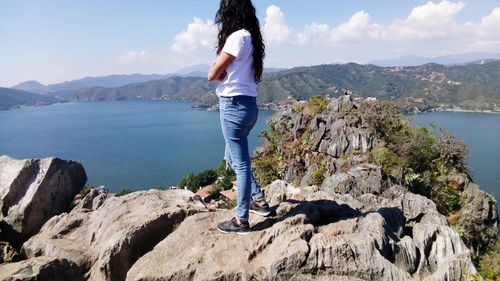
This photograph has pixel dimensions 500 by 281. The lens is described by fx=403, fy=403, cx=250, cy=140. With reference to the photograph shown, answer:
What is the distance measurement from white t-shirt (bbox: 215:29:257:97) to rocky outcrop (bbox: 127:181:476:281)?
1.60 meters

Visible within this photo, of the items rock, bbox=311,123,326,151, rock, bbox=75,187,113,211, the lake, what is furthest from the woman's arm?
the lake

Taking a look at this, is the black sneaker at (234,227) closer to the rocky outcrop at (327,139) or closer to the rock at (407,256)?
the rock at (407,256)

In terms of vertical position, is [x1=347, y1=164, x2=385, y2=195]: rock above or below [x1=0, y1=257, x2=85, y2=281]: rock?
below

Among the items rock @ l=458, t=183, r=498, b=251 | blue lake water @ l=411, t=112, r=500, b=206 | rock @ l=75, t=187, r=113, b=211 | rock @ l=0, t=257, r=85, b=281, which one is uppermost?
rock @ l=0, t=257, r=85, b=281

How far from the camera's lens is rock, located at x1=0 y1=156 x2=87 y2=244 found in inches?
281

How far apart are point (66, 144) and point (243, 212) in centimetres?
9803

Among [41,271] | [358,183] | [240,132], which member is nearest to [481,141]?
[358,183]

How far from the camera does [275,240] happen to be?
4.46 meters

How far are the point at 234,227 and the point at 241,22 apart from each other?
233 centimetres

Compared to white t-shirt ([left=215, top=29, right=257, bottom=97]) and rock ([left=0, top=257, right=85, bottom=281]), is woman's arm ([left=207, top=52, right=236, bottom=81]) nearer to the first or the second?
white t-shirt ([left=215, top=29, right=257, bottom=97])

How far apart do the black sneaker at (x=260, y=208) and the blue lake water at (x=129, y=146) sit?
171 ft

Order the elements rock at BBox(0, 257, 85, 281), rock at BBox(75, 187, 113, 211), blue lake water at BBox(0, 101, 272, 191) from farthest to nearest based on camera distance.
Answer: blue lake water at BBox(0, 101, 272, 191)
rock at BBox(75, 187, 113, 211)
rock at BBox(0, 257, 85, 281)

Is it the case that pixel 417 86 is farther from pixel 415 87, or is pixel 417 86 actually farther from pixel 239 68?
pixel 239 68

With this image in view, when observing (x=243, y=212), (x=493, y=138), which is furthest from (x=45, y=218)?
(x=493, y=138)
